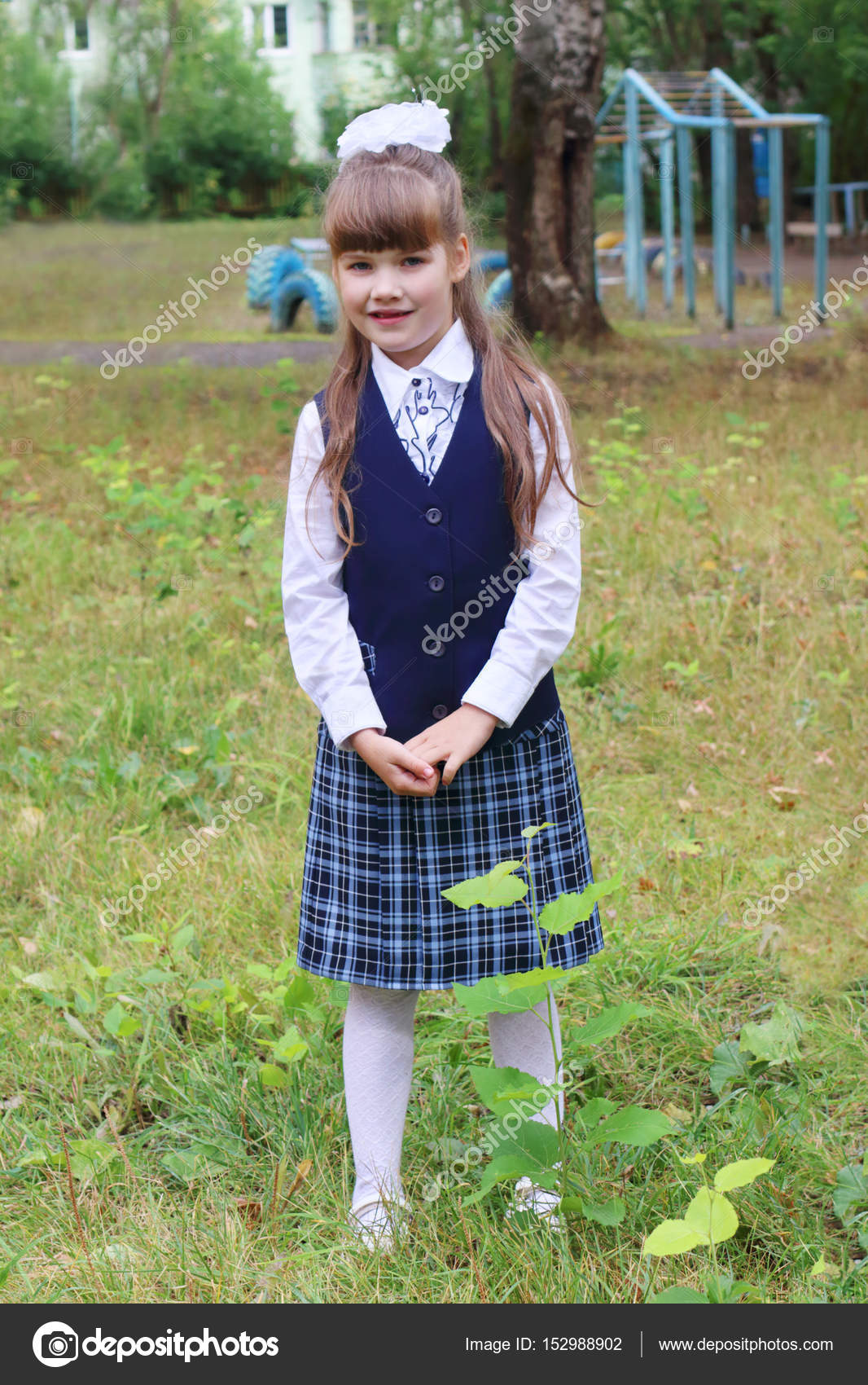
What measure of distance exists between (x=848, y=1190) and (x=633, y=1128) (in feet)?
1.38

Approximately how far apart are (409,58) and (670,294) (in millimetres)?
14540

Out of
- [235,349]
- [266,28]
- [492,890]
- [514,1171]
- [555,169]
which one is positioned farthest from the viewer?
[266,28]

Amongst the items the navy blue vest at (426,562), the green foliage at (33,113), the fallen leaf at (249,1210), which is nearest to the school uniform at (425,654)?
the navy blue vest at (426,562)

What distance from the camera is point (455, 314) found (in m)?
1.88

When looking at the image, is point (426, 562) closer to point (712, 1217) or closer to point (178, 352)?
point (712, 1217)

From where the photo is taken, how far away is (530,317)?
873cm

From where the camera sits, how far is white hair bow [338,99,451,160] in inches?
70.2

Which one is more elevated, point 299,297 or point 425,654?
point 425,654

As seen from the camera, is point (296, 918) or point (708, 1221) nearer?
point (708, 1221)

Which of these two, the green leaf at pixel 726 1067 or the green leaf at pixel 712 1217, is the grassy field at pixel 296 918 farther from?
the green leaf at pixel 712 1217

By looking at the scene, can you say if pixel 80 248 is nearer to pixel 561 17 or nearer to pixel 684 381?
pixel 561 17

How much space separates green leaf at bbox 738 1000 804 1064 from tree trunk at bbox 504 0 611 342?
22.4 ft

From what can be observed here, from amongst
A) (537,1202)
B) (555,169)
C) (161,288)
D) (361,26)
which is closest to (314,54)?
(361,26)

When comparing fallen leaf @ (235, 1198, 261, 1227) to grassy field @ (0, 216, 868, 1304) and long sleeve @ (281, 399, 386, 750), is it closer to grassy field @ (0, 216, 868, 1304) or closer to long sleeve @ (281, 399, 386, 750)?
grassy field @ (0, 216, 868, 1304)
